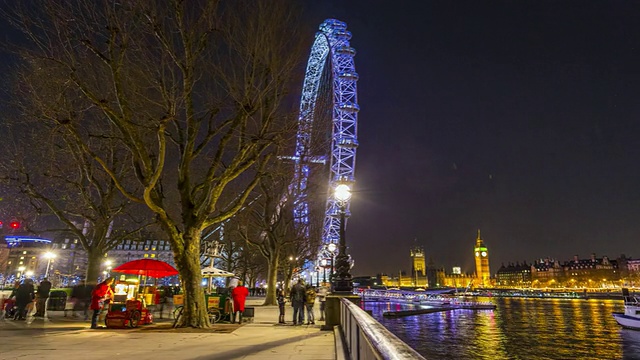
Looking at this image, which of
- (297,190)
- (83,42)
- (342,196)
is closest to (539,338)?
(297,190)

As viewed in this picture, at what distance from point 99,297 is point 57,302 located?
10466 mm

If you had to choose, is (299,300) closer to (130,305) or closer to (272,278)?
(130,305)

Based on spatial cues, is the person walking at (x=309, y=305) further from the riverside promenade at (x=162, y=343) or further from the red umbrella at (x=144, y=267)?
the red umbrella at (x=144, y=267)

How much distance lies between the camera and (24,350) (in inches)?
374

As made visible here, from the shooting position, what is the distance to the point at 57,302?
22.5m

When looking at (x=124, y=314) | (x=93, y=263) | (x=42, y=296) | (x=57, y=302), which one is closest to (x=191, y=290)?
(x=124, y=314)

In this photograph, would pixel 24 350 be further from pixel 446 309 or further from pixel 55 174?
pixel 446 309

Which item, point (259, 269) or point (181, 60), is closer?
point (181, 60)

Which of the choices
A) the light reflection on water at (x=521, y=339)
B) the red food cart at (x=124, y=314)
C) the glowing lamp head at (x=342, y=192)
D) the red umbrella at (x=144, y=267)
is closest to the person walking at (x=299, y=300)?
the red umbrella at (x=144, y=267)

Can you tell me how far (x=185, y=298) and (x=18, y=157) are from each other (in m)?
12.5

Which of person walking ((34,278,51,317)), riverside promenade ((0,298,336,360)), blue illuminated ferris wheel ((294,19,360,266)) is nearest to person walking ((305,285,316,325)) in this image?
riverside promenade ((0,298,336,360))

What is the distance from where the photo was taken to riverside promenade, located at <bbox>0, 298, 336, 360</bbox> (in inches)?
359

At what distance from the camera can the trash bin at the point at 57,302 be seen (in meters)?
22.2

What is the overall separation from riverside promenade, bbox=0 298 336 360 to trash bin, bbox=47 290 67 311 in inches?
327
